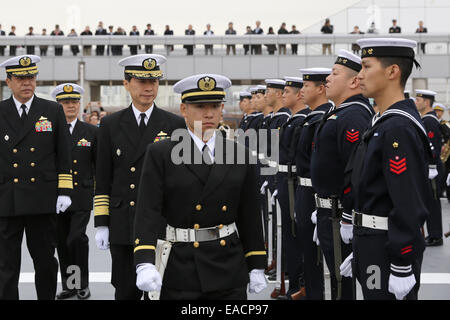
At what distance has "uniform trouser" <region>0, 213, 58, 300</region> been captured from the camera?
5.64 m

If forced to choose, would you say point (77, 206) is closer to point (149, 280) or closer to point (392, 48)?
point (149, 280)

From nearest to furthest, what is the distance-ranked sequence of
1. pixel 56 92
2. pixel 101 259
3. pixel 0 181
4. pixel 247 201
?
pixel 247 201
pixel 0 181
pixel 56 92
pixel 101 259

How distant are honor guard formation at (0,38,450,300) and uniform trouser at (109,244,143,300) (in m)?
0.01

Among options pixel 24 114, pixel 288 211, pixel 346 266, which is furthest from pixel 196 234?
pixel 288 211

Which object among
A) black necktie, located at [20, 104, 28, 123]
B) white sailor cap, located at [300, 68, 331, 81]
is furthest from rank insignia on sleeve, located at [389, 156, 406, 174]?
black necktie, located at [20, 104, 28, 123]

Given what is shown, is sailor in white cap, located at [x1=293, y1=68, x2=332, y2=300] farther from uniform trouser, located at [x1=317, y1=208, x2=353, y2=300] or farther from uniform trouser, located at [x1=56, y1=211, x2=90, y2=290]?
uniform trouser, located at [x1=56, y1=211, x2=90, y2=290]

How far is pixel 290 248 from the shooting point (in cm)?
691

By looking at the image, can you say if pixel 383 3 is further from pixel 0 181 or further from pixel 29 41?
pixel 0 181

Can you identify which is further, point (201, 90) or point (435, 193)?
point (435, 193)

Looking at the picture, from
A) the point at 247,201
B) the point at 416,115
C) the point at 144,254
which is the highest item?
the point at 416,115

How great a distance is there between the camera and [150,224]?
3.67m

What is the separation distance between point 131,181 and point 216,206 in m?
1.58


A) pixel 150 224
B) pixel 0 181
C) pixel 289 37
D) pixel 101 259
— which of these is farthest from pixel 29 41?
pixel 150 224

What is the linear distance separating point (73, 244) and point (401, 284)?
425 centimetres
